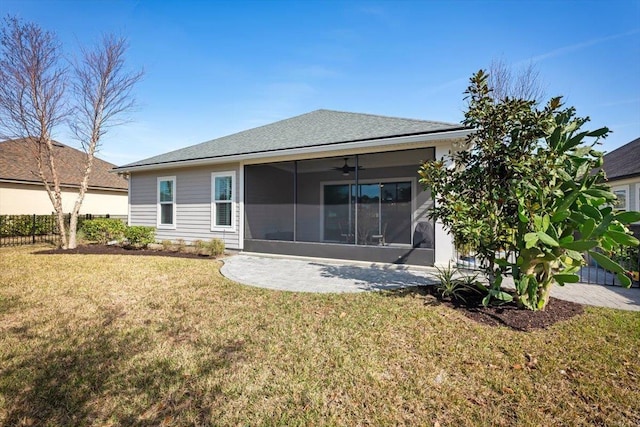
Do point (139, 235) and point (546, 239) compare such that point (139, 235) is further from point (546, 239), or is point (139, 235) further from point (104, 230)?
point (546, 239)

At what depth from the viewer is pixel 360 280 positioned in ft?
20.3

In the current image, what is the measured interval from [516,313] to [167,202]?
1154 cm

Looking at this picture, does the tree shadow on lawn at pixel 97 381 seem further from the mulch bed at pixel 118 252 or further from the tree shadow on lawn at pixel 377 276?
the mulch bed at pixel 118 252

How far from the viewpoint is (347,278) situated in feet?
21.0

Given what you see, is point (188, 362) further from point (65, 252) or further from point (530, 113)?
point (65, 252)

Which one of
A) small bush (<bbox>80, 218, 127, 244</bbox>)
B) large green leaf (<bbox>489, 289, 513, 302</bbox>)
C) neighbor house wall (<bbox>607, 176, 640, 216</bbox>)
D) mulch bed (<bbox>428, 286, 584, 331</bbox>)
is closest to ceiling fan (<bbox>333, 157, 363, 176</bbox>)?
mulch bed (<bbox>428, 286, 584, 331</bbox>)

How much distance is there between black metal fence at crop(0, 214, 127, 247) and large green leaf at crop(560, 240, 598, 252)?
1659cm

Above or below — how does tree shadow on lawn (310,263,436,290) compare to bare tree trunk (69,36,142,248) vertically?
below

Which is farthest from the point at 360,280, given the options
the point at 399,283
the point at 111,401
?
the point at 111,401

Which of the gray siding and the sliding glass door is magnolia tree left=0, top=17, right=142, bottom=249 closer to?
the gray siding

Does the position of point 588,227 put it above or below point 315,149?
below

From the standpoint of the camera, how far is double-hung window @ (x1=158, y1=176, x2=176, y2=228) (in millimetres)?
11320

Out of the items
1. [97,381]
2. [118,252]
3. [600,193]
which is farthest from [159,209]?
[600,193]

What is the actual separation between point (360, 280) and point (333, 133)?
5.05 metres
